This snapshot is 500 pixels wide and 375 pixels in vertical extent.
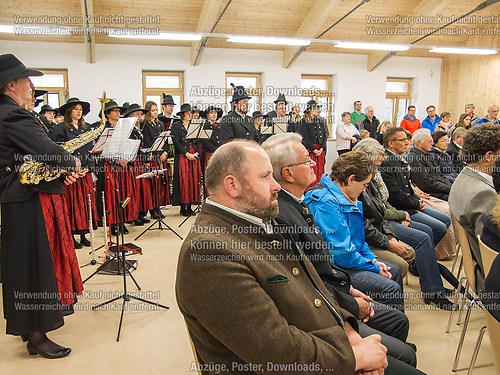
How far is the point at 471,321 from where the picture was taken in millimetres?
2920

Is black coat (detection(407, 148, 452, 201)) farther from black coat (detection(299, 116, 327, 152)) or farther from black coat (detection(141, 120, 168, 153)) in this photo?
black coat (detection(299, 116, 327, 152))

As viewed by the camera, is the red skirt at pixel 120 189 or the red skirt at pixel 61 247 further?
the red skirt at pixel 120 189

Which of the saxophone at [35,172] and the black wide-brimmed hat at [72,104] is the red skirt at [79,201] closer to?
the black wide-brimmed hat at [72,104]

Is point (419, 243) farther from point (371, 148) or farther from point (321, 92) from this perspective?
point (321, 92)

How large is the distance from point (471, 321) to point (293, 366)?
240 centimetres

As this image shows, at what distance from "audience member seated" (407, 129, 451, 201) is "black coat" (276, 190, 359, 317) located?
284cm

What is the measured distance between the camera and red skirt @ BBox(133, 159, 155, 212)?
5.41 metres

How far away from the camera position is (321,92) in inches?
439

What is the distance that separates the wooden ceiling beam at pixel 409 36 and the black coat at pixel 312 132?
328 centimetres

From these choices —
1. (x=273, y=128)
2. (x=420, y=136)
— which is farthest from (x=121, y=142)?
(x=273, y=128)

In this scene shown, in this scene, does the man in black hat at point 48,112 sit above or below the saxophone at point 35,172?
above

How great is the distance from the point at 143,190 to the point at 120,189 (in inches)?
19.2

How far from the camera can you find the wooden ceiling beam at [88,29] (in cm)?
734

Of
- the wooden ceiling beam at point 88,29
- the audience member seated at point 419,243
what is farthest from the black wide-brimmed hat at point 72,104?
the wooden ceiling beam at point 88,29
